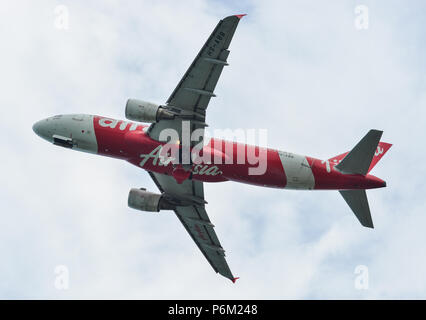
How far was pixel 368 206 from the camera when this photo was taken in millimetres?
45281

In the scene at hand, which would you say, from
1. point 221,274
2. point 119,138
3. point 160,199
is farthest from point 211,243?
point 119,138

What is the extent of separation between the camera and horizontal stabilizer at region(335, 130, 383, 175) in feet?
140

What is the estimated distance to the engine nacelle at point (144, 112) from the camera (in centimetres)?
4275

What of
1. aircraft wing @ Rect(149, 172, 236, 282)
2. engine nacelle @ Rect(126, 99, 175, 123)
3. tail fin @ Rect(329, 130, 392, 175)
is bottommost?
aircraft wing @ Rect(149, 172, 236, 282)

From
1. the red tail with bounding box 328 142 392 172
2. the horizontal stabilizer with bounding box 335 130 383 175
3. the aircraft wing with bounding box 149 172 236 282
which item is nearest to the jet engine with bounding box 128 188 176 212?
the aircraft wing with bounding box 149 172 236 282

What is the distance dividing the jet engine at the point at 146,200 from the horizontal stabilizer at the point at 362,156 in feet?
48.8

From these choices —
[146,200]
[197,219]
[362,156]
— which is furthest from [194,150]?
[362,156]

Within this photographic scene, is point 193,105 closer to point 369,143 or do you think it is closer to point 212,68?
point 212,68

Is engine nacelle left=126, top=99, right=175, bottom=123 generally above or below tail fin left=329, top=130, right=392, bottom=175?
above

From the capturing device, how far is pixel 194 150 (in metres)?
44.3

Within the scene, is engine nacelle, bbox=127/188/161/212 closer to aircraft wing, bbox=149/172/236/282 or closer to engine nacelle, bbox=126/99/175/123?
aircraft wing, bbox=149/172/236/282

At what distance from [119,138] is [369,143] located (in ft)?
59.4

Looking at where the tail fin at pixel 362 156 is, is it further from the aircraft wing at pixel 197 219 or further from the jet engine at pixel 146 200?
the jet engine at pixel 146 200

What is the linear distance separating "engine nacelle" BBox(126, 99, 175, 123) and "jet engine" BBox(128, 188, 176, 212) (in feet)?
30.4
